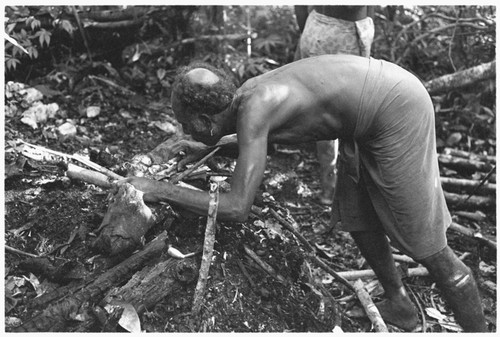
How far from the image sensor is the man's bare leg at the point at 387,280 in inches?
149

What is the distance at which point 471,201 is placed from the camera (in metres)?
5.46

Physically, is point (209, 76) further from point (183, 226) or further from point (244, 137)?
point (183, 226)

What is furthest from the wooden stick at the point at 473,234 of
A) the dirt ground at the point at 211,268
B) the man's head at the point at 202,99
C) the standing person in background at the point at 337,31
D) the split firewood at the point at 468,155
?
the man's head at the point at 202,99

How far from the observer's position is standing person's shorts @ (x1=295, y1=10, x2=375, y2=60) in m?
4.75

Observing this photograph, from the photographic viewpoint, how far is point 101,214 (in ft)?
11.4

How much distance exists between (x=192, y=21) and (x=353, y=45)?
236 centimetres

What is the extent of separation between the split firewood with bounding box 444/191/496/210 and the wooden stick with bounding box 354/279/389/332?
201 centimetres

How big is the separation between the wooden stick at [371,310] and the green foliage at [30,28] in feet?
11.1

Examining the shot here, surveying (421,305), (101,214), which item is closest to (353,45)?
(421,305)

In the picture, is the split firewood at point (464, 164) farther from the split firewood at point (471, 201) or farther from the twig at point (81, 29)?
the twig at point (81, 29)

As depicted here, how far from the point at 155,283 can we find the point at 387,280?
1506 mm

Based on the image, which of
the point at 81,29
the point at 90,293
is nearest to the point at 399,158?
the point at 90,293

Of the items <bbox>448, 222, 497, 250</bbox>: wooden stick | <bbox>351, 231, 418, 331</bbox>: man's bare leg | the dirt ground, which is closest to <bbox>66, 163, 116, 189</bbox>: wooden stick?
the dirt ground

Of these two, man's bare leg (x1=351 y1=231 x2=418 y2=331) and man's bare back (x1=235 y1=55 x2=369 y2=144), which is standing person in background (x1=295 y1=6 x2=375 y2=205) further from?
man's bare leg (x1=351 y1=231 x2=418 y2=331)
